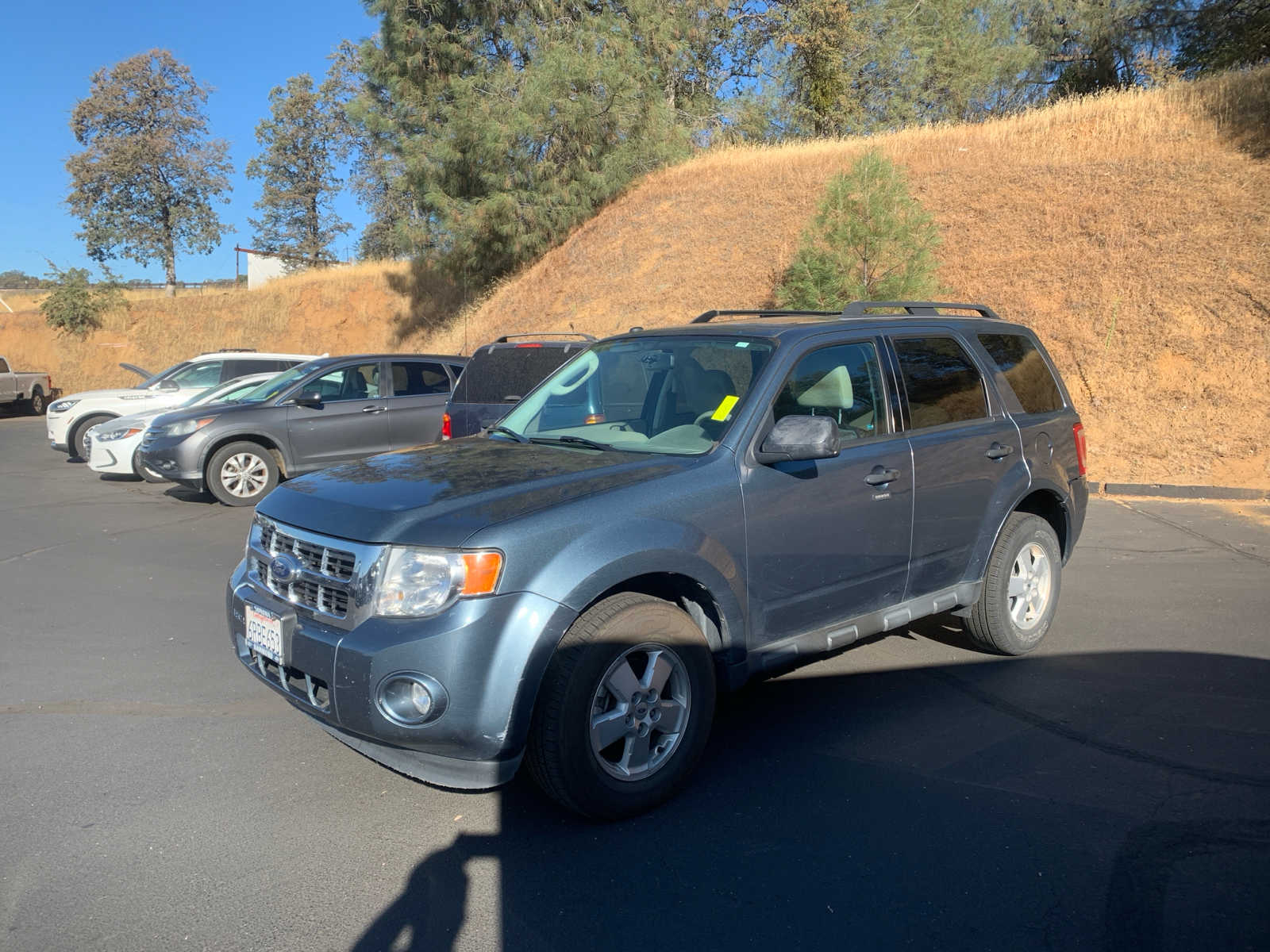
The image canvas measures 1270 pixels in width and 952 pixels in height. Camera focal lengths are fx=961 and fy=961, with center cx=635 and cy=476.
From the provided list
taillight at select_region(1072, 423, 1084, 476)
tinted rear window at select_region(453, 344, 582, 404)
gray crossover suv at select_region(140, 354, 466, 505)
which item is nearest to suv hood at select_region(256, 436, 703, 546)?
taillight at select_region(1072, 423, 1084, 476)

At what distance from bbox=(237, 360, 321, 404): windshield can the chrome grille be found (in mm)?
7952

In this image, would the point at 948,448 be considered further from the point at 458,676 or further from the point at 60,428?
the point at 60,428

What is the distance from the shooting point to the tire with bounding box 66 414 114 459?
15023 mm

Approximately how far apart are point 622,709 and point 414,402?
360 inches

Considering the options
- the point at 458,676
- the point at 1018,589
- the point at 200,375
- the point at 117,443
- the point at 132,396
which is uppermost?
the point at 200,375

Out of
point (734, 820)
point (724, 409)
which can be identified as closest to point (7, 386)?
point (724, 409)

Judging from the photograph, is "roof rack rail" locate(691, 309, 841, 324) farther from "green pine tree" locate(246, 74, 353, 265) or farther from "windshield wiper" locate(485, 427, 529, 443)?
"green pine tree" locate(246, 74, 353, 265)

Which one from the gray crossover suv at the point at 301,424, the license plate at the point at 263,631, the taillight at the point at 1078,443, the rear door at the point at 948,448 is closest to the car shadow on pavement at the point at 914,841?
the rear door at the point at 948,448

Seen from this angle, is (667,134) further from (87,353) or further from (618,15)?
(87,353)

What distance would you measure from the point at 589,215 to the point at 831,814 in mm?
24688

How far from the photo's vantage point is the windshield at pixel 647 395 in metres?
4.33

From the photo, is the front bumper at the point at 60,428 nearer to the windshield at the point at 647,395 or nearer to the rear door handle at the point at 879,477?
the windshield at the point at 647,395

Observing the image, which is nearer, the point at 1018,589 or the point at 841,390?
the point at 841,390

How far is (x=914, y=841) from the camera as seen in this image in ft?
11.4
